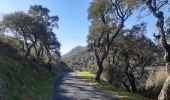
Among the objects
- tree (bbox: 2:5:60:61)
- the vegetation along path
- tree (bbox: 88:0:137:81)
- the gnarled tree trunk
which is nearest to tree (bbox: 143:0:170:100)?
the gnarled tree trunk

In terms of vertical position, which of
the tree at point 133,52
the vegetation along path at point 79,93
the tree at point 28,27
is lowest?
the vegetation along path at point 79,93

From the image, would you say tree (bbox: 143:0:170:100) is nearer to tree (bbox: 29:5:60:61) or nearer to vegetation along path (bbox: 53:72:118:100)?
vegetation along path (bbox: 53:72:118:100)

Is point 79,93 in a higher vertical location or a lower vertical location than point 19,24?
lower

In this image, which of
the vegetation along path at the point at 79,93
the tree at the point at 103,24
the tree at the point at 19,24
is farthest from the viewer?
the tree at the point at 19,24

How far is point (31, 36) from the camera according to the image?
69500 mm

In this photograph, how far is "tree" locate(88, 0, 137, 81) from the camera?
47.3m

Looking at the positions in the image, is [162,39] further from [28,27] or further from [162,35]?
[28,27]

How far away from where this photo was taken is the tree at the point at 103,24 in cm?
4728

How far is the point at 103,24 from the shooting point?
169 feet

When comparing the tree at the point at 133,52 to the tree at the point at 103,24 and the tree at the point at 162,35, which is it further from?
Answer: the tree at the point at 162,35

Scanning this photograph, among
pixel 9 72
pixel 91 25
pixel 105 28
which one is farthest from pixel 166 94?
pixel 91 25

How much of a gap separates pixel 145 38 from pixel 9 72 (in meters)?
26.1

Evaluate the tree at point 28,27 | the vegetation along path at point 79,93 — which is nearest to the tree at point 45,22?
the tree at point 28,27

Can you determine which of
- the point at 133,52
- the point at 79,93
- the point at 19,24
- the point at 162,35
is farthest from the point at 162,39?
the point at 19,24
